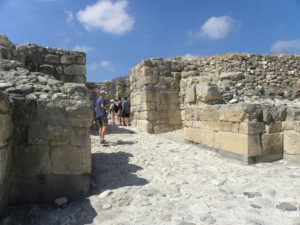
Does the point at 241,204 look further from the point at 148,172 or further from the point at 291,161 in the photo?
the point at 291,161

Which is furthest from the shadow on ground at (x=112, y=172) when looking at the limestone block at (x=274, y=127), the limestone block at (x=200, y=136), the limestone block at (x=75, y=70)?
the limestone block at (x=75, y=70)

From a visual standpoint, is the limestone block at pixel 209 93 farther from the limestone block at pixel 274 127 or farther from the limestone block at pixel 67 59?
the limestone block at pixel 67 59

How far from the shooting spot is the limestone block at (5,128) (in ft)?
12.2

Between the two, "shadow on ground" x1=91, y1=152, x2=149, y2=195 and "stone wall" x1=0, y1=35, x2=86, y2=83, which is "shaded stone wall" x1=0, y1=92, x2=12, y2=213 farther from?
"stone wall" x1=0, y1=35, x2=86, y2=83

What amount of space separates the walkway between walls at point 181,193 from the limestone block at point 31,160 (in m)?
0.51

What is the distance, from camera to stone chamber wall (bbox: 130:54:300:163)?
6.44 metres

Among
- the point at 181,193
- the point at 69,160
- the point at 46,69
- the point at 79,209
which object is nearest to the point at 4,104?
the point at 69,160

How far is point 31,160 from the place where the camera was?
451 centimetres

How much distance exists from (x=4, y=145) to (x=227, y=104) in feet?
15.7

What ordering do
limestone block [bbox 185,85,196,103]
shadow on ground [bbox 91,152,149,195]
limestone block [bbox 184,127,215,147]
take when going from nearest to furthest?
shadow on ground [bbox 91,152,149,195]
limestone block [bbox 184,127,215,147]
limestone block [bbox 185,85,196,103]

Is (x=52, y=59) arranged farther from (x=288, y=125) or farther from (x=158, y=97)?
(x=288, y=125)

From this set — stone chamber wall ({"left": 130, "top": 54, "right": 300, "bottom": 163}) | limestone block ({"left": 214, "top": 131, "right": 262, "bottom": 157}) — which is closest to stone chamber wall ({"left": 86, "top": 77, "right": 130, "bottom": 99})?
stone chamber wall ({"left": 130, "top": 54, "right": 300, "bottom": 163})

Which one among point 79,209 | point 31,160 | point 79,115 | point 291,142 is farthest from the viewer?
point 291,142

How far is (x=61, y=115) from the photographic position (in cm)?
461
